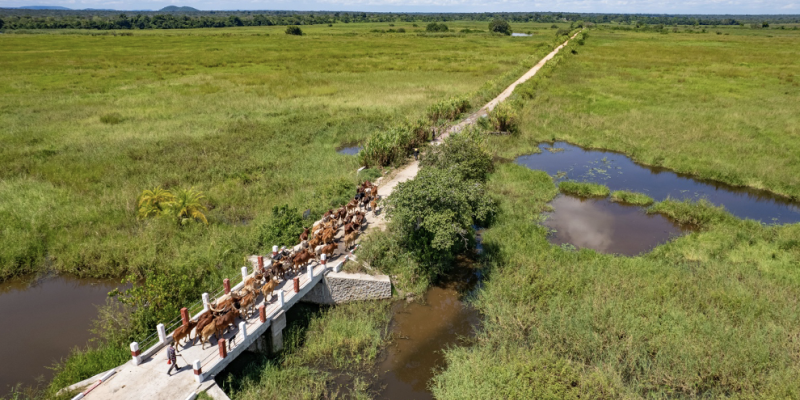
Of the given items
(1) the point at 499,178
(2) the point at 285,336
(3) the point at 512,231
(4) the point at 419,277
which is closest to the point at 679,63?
(1) the point at 499,178

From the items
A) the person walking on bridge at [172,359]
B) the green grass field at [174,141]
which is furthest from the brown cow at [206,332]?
the green grass field at [174,141]

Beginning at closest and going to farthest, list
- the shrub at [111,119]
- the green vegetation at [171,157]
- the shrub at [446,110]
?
the green vegetation at [171,157]
the shrub at [111,119]
the shrub at [446,110]

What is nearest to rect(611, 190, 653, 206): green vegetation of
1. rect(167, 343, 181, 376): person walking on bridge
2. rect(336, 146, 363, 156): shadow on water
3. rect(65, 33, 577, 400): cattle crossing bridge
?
rect(336, 146, 363, 156): shadow on water

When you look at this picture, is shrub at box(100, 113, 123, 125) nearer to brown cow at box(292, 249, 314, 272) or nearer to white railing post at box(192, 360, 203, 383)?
brown cow at box(292, 249, 314, 272)

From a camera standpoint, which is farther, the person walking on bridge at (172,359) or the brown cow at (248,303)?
the brown cow at (248,303)

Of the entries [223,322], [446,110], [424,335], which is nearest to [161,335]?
[223,322]

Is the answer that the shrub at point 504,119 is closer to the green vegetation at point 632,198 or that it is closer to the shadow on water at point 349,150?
the shadow on water at point 349,150

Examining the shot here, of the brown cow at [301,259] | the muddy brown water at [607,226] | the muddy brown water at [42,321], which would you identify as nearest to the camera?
the muddy brown water at [42,321]
